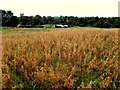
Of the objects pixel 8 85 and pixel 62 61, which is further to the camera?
pixel 62 61

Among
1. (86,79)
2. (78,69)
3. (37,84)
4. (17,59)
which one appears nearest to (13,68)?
(17,59)

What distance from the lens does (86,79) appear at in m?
2.87

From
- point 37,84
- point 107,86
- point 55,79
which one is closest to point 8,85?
point 37,84

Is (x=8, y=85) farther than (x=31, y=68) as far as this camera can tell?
No

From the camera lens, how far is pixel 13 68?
11.4 feet

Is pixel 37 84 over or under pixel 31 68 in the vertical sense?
under

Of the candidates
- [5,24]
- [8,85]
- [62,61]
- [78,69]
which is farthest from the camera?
[5,24]

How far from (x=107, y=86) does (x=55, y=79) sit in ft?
3.42

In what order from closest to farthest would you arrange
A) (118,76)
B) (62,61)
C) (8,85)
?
(8,85) → (118,76) → (62,61)

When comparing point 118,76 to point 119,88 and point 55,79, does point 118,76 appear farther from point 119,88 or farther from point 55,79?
point 55,79

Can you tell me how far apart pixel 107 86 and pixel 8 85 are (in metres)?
2.04

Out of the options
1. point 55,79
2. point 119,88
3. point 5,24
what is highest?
point 5,24

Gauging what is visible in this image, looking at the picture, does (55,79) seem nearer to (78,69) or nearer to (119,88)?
(78,69)

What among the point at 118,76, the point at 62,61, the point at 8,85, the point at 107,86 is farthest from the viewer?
the point at 62,61
